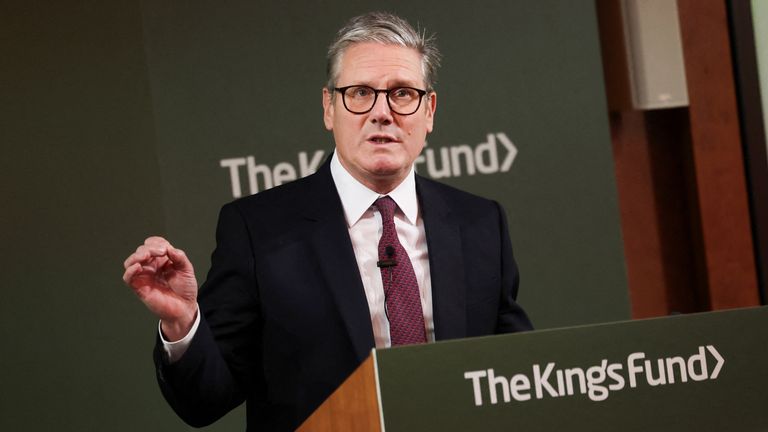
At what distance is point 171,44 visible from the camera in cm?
355

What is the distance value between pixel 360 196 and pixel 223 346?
1.55ft

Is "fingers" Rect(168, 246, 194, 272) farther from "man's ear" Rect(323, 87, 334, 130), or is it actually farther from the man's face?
"man's ear" Rect(323, 87, 334, 130)

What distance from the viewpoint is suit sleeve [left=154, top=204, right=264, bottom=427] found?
205cm

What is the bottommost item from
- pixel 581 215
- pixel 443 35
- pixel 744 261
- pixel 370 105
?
pixel 744 261

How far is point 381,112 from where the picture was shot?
2354mm

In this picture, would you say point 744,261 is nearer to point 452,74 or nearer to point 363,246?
point 452,74

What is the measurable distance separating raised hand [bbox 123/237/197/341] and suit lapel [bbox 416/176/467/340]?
1.87 ft

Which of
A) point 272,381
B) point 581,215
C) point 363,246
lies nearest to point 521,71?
point 581,215

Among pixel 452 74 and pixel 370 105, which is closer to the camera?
pixel 370 105

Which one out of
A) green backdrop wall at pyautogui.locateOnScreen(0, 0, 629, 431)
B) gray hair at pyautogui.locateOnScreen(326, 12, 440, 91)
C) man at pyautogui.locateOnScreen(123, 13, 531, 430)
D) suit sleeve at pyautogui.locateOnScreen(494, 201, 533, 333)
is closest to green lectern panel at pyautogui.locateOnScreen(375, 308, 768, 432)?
man at pyautogui.locateOnScreen(123, 13, 531, 430)

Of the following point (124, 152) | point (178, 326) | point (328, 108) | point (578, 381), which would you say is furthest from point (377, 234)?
point (124, 152)

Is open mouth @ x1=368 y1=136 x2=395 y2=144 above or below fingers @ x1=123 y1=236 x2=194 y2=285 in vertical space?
above

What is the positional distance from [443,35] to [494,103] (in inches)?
12.1

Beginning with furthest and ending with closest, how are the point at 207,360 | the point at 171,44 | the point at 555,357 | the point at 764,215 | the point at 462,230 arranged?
the point at 764,215, the point at 171,44, the point at 462,230, the point at 207,360, the point at 555,357
